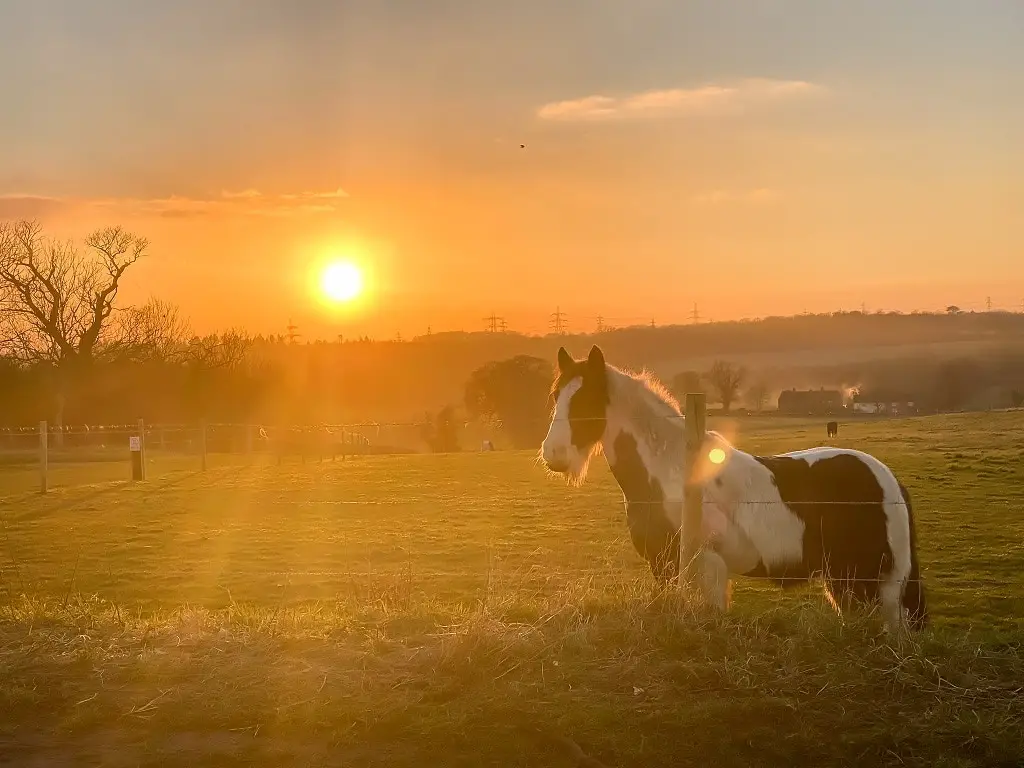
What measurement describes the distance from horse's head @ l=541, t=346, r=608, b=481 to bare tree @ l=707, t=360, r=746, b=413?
4407 cm

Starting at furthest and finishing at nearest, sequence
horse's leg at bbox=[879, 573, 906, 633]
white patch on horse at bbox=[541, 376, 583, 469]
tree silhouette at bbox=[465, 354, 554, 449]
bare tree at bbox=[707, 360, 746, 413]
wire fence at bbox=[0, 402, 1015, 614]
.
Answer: bare tree at bbox=[707, 360, 746, 413], tree silhouette at bbox=[465, 354, 554, 449], white patch on horse at bbox=[541, 376, 583, 469], wire fence at bbox=[0, 402, 1015, 614], horse's leg at bbox=[879, 573, 906, 633]

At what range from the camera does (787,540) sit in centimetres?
568

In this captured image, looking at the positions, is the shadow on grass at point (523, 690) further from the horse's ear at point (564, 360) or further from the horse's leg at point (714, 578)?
the horse's ear at point (564, 360)

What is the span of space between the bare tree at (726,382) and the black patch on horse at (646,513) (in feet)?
145

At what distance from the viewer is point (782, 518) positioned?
5.68 m

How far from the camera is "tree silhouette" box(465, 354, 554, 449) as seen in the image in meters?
41.1

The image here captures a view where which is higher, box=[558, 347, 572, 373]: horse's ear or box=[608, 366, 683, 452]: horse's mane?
box=[558, 347, 572, 373]: horse's ear

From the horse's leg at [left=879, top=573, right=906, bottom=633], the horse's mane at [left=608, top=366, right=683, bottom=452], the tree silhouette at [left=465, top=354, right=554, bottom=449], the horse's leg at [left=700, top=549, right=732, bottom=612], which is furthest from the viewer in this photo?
the tree silhouette at [left=465, top=354, right=554, bottom=449]

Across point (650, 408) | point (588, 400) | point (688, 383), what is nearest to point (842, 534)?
point (650, 408)

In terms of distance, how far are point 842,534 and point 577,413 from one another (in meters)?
1.90

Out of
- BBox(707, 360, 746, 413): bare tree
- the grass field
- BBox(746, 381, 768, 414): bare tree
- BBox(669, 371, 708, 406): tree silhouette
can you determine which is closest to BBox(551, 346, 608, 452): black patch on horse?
the grass field

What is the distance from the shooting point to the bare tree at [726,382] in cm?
4925

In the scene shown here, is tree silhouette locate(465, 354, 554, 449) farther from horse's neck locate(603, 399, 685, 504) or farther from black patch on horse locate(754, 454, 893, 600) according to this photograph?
black patch on horse locate(754, 454, 893, 600)

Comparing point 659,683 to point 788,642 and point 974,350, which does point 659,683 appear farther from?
point 974,350
